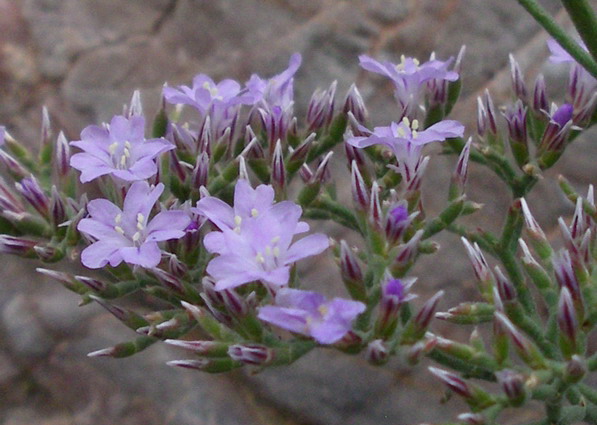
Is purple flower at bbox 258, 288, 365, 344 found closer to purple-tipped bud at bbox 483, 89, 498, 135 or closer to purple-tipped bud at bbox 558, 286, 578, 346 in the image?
purple-tipped bud at bbox 558, 286, 578, 346

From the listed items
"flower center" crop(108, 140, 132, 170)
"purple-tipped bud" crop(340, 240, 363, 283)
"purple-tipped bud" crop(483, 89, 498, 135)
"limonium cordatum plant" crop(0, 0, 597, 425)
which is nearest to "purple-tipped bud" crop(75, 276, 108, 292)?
"limonium cordatum plant" crop(0, 0, 597, 425)

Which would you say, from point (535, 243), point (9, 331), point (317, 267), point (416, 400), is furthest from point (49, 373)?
point (535, 243)

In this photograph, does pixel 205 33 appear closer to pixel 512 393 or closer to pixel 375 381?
pixel 375 381

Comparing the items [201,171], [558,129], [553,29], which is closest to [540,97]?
[558,129]

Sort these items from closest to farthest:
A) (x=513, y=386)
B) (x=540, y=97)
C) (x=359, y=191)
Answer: (x=513, y=386), (x=359, y=191), (x=540, y=97)

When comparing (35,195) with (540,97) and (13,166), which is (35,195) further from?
(540,97)
